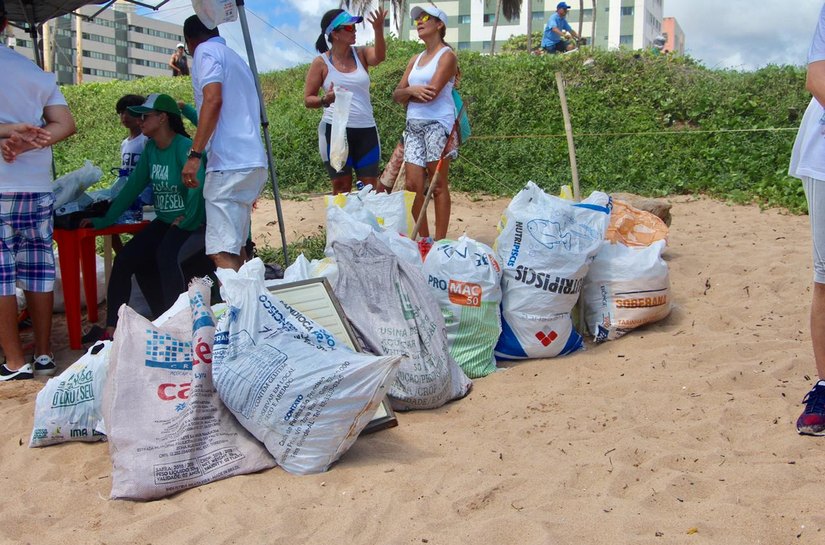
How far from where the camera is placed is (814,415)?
9.12 ft

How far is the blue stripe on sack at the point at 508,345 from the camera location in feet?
13.1

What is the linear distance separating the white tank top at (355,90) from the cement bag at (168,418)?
8.80 ft

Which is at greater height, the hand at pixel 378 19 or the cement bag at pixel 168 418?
the hand at pixel 378 19

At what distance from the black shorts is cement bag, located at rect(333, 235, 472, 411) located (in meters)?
1.94

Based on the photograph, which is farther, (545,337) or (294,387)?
(545,337)

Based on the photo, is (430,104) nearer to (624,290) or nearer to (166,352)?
(624,290)

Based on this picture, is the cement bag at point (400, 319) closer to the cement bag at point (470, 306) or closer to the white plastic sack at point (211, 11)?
the cement bag at point (470, 306)

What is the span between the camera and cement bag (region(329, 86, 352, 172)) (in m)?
5.15

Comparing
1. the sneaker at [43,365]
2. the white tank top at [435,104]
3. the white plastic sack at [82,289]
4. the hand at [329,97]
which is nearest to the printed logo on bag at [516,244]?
the white tank top at [435,104]

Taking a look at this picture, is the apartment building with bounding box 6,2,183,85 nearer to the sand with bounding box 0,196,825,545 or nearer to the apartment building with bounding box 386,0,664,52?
the apartment building with bounding box 386,0,664,52

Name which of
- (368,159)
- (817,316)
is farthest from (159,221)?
(817,316)

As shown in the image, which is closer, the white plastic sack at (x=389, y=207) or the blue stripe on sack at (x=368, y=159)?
the white plastic sack at (x=389, y=207)

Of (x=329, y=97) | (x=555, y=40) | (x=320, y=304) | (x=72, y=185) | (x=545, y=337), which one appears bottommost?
(x=545, y=337)

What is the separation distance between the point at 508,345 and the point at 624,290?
67 centimetres
